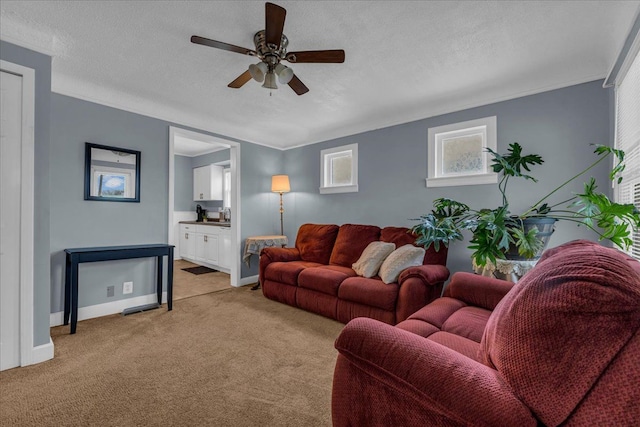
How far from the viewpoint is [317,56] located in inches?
77.2

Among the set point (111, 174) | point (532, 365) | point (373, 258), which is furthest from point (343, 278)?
point (111, 174)

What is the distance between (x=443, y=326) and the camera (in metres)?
1.67

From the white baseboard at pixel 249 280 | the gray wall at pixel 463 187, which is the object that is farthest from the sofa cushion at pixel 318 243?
the white baseboard at pixel 249 280

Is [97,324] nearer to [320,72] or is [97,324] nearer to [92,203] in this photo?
[92,203]

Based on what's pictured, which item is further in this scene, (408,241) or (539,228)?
(408,241)

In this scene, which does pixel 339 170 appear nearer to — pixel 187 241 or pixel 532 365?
pixel 532 365

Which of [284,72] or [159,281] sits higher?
[284,72]

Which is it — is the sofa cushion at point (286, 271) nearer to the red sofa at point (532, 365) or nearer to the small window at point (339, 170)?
the small window at point (339, 170)

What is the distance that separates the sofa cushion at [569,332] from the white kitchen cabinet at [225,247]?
16.0 ft

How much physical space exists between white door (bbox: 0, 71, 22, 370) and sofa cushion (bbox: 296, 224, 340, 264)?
2.74m

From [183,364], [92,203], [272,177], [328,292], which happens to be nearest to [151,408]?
[183,364]

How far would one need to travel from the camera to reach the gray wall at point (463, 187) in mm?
2494

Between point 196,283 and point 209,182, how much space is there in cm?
247

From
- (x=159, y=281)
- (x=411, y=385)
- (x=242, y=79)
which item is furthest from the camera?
(x=159, y=281)
